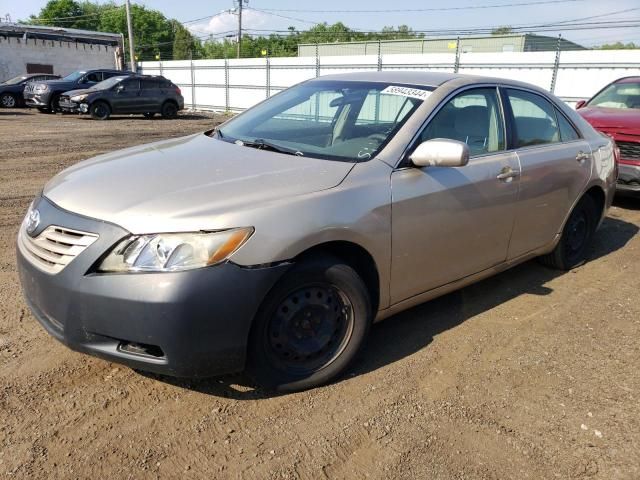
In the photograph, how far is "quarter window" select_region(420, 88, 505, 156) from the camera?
3381 mm

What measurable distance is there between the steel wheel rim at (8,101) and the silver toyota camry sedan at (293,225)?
22622 mm

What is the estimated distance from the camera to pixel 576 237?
15.9 ft

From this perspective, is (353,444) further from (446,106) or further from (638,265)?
(638,265)

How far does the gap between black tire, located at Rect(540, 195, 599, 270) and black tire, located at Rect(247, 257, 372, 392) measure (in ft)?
8.01

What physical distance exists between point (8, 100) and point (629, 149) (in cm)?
2353

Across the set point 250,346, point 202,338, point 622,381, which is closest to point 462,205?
point 622,381

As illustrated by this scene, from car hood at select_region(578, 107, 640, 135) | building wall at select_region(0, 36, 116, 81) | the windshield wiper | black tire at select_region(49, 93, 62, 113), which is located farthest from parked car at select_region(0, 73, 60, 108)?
the windshield wiper

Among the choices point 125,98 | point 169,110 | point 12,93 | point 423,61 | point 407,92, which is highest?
point 423,61

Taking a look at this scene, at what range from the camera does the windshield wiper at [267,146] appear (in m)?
3.22

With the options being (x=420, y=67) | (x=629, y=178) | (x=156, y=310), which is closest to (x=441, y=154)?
(x=156, y=310)

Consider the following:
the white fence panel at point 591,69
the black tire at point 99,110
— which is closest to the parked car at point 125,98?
the black tire at point 99,110

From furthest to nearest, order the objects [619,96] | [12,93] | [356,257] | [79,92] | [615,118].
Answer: [12,93] → [79,92] → [619,96] → [615,118] → [356,257]

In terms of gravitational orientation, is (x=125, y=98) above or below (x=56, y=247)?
below

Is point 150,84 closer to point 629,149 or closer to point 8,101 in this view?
point 8,101
